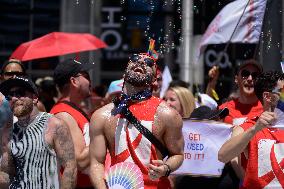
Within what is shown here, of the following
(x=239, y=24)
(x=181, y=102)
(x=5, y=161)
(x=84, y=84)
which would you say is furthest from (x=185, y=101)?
(x=5, y=161)

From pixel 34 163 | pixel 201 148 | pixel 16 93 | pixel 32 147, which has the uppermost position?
pixel 16 93

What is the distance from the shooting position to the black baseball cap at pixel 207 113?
7.99m

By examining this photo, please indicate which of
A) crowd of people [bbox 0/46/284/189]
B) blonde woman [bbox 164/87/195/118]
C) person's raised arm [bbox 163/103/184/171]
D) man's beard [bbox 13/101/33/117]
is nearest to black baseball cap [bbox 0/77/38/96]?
crowd of people [bbox 0/46/284/189]

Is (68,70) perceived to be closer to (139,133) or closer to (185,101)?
(185,101)

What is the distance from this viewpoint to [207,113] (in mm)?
8188

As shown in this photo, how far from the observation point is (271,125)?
21.2 ft

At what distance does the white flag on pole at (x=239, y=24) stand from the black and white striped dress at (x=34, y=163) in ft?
11.1

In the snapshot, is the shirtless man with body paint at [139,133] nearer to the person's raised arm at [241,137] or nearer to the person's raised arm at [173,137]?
the person's raised arm at [173,137]

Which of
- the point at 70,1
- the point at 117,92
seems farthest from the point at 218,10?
the point at 70,1

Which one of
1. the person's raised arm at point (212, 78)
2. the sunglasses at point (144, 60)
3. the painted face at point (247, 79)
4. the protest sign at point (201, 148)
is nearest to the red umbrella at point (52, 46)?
the person's raised arm at point (212, 78)

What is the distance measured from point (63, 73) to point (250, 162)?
2.41 m

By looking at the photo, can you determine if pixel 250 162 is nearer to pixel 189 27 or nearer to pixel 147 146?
pixel 147 146

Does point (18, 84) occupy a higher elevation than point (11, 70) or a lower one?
higher

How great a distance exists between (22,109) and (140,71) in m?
0.91
